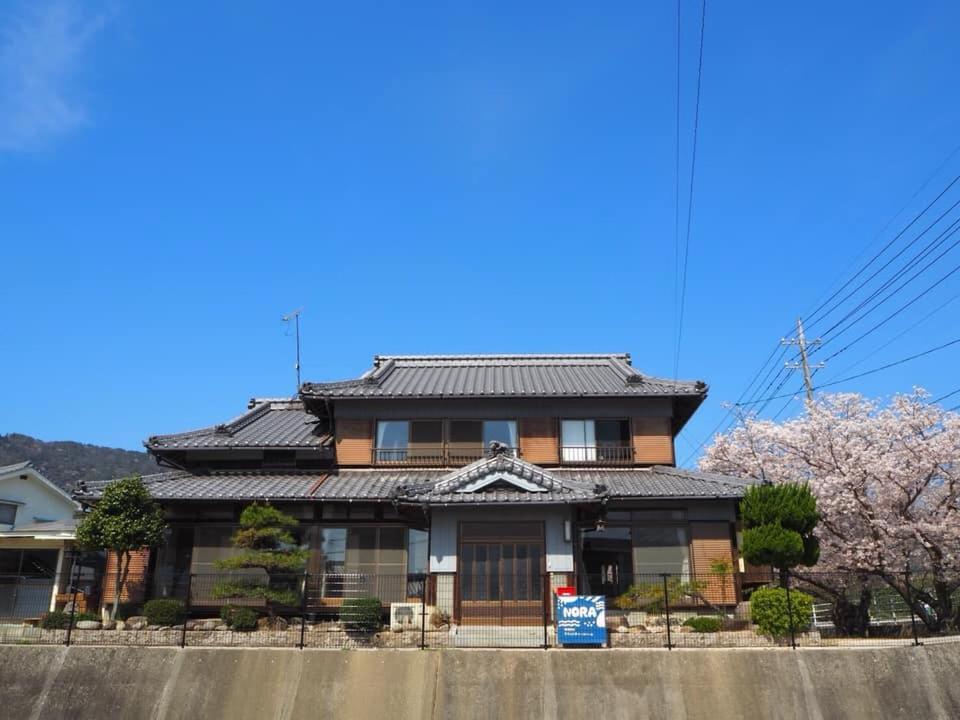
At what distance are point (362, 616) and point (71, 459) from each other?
355 feet

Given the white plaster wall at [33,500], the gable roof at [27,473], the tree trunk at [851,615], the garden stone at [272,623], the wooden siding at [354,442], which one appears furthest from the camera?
the white plaster wall at [33,500]

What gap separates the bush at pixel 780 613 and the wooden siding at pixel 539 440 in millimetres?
9883

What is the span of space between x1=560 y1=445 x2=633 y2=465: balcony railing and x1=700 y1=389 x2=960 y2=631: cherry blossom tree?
6.59 m

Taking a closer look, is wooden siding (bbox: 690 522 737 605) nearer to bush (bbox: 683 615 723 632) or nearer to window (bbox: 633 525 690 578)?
window (bbox: 633 525 690 578)

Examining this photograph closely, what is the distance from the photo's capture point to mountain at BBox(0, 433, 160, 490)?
102 metres

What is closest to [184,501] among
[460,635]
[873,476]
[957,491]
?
[460,635]

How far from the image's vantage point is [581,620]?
1872cm

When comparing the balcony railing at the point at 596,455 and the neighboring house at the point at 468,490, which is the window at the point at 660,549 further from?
the balcony railing at the point at 596,455

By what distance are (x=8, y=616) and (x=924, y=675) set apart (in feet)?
80.5

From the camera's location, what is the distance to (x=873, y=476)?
85.0 feet

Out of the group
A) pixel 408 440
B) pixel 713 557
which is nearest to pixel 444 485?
pixel 408 440

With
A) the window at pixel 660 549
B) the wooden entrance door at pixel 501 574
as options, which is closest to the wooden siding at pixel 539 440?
the window at pixel 660 549

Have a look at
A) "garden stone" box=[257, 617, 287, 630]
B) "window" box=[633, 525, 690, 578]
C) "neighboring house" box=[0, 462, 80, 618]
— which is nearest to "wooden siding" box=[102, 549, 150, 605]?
"neighboring house" box=[0, 462, 80, 618]

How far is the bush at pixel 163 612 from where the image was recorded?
21875 millimetres
